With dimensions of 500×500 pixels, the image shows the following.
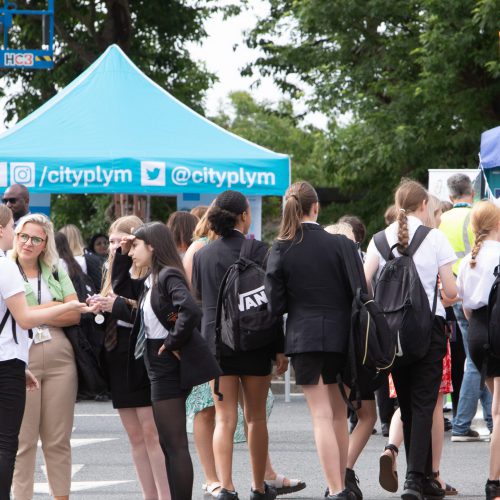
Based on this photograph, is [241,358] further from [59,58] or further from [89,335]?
[59,58]

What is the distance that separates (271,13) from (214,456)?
22047 mm

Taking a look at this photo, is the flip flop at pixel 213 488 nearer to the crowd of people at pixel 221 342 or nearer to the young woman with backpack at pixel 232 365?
the crowd of people at pixel 221 342

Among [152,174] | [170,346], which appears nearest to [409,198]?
[170,346]

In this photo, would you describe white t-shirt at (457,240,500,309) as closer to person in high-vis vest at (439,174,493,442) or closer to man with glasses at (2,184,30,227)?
person in high-vis vest at (439,174,493,442)

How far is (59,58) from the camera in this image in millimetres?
28266

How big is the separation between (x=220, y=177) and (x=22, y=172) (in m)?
2.11

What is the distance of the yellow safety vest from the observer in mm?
10430

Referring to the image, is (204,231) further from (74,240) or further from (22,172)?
(22,172)

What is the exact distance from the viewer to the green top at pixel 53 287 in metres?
6.96

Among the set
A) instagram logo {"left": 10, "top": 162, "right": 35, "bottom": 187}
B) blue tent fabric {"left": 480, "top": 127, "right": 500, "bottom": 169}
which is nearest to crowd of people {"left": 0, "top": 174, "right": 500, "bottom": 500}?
blue tent fabric {"left": 480, "top": 127, "right": 500, "bottom": 169}

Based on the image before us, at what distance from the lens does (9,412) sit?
622cm

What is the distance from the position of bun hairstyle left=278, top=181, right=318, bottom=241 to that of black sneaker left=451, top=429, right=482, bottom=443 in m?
3.80

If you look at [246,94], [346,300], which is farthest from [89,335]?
[246,94]

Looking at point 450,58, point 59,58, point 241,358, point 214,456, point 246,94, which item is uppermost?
point 246,94
